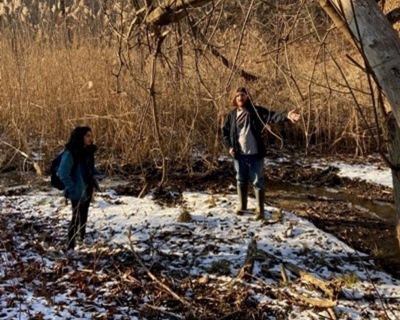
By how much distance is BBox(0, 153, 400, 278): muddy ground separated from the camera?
5.40 meters

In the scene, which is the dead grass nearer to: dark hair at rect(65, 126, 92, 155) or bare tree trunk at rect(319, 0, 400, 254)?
dark hair at rect(65, 126, 92, 155)

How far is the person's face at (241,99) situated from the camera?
539 cm

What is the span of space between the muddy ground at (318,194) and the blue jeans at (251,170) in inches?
29.4

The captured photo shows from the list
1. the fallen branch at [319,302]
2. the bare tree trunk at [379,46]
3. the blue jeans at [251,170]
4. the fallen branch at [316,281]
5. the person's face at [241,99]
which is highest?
the bare tree trunk at [379,46]

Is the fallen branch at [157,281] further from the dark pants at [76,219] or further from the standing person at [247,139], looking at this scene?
the standing person at [247,139]

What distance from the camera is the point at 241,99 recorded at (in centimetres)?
541

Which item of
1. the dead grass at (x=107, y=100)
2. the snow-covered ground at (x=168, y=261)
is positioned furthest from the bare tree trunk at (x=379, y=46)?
the dead grass at (x=107, y=100)

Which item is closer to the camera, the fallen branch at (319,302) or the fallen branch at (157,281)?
the fallen branch at (319,302)

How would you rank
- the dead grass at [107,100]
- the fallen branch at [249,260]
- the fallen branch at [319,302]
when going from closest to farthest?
the fallen branch at [319,302]
the fallen branch at [249,260]
the dead grass at [107,100]

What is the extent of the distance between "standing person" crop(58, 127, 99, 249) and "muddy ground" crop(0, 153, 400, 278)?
69 centimetres

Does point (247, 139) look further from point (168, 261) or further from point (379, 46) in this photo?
point (379, 46)

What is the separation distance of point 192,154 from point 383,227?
9.68 feet

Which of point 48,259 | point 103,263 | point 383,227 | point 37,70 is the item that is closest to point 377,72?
point 103,263

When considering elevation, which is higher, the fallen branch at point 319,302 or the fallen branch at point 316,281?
the fallen branch at point 316,281
